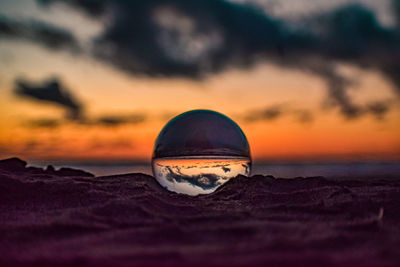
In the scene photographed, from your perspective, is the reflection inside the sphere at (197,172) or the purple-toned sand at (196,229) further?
the reflection inside the sphere at (197,172)

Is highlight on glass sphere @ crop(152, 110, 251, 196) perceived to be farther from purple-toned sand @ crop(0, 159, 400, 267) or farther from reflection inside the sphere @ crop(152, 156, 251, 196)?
purple-toned sand @ crop(0, 159, 400, 267)

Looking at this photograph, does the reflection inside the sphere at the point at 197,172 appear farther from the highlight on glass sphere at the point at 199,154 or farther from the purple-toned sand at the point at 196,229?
the purple-toned sand at the point at 196,229

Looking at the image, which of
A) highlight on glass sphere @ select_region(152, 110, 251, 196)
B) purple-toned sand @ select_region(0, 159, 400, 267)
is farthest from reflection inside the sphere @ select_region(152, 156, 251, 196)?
purple-toned sand @ select_region(0, 159, 400, 267)

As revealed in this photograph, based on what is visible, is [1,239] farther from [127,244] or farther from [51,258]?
[127,244]

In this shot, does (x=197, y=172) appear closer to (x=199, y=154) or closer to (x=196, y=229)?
(x=199, y=154)

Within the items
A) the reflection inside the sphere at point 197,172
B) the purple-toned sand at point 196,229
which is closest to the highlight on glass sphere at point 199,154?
the reflection inside the sphere at point 197,172

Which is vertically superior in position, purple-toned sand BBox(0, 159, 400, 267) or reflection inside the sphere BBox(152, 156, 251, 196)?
reflection inside the sphere BBox(152, 156, 251, 196)
